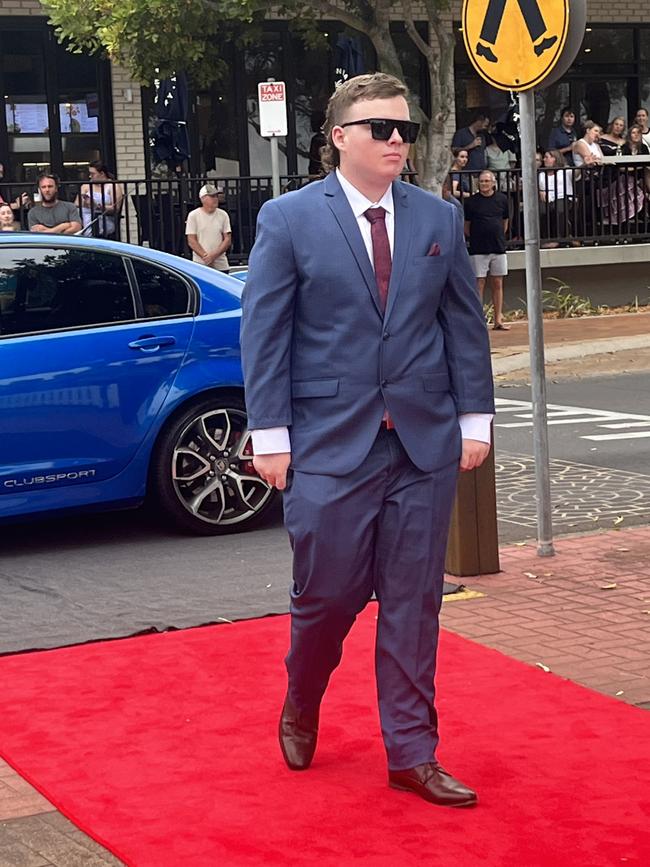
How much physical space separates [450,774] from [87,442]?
3928 millimetres

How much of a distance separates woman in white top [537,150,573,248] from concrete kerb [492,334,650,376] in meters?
3.58

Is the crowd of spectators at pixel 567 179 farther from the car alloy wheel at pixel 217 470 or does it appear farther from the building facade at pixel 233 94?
the car alloy wheel at pixel 217 470

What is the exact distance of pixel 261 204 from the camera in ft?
72.2

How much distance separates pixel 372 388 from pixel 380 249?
389mm

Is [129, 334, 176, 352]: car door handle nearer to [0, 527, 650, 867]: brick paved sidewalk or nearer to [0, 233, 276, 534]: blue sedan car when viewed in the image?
[0, 233, 276, 534]: blue sedan car

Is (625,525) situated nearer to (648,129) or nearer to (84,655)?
(84,655)

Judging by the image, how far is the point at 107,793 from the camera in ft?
15.5

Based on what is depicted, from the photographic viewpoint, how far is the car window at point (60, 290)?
324 inches

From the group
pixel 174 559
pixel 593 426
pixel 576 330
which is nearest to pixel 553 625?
pixel 174 559

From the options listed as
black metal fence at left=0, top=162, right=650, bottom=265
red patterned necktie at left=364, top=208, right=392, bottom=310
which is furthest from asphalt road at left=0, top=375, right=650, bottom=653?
black metal fence at left=0, top=162, right=650, bottom=265

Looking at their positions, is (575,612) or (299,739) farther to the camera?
(575,612)

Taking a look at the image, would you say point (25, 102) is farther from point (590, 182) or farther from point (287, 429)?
point (287, 429)

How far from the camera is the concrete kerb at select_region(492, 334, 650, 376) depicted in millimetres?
17625

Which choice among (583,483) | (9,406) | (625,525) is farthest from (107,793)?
(583,483)
